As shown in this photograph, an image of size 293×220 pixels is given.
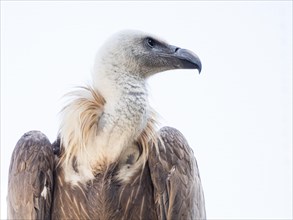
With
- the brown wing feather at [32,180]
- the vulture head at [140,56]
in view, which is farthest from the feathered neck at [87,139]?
the vulture head at [140,56]

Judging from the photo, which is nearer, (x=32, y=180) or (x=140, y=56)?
(x=32, y=180)

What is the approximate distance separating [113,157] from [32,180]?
0.53m

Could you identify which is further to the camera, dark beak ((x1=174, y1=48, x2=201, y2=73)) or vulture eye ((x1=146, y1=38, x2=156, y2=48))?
vulture eye ((x1=146, y1=38, x2=156, y2=48))

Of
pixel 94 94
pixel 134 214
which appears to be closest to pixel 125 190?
pixel 134 214

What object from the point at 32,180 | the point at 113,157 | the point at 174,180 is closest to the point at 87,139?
the point at 113,157

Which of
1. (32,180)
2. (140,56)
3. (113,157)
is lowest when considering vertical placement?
(32,180)

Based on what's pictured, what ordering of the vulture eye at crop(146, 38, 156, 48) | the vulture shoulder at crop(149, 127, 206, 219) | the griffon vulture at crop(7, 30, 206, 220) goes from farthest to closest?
1. the vulture eye at crop(146, 38, 156, 48)
2. the vulture shoulder at crop(149, 127, 206, 219)
3. the griffon vulture at crop(7, 30, 206, 220)

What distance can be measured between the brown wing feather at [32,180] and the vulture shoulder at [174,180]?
65 centimetres

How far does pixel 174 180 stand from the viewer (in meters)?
3.43

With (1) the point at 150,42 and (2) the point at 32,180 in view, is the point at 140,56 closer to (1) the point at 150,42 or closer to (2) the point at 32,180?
(1) the point at 150,42

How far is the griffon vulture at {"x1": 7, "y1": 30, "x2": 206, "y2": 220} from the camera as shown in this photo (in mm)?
3312

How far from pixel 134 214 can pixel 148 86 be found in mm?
795

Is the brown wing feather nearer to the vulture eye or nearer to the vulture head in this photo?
the vulture head

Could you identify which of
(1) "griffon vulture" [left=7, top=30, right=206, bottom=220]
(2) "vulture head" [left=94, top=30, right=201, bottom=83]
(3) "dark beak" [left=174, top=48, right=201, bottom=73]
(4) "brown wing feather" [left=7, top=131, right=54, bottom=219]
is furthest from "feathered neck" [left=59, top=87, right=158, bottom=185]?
(3) "dark beak" [left=174, top=48, right=201, bottom=73]
